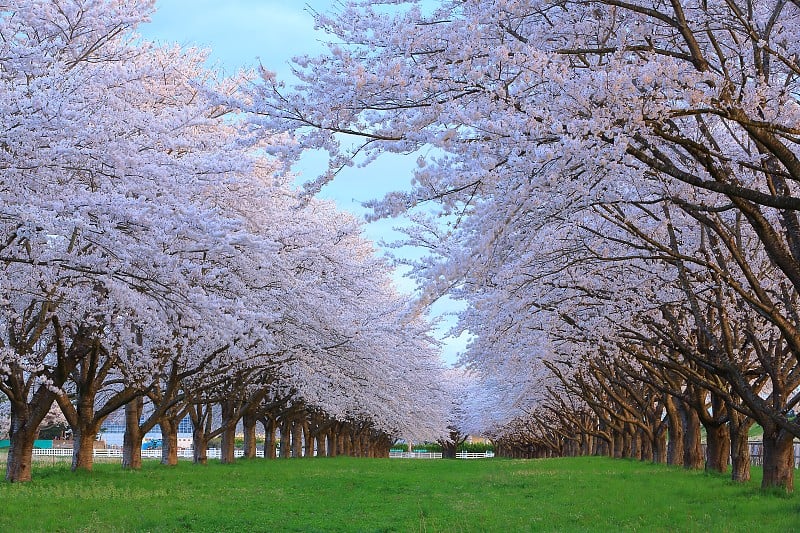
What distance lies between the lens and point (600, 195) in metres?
8.89

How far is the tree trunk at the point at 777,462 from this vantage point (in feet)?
49.0

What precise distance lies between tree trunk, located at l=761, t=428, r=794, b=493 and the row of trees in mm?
7045

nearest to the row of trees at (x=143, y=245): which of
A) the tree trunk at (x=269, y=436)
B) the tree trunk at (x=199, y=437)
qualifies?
the tree trunk at (x=199, y=437)

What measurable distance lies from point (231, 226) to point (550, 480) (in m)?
12.7

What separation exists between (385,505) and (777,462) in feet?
23.0

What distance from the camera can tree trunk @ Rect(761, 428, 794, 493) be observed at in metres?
14.9

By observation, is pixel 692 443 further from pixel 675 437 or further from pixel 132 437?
pixel 132 437

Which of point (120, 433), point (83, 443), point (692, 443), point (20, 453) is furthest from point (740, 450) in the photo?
point (120, 433)

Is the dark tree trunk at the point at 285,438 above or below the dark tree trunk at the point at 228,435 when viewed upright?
below

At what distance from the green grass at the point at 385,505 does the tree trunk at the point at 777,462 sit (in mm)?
442

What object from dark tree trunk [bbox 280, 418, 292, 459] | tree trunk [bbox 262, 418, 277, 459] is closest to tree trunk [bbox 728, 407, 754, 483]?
tree trunk [bbox 262, 418, 277, 459]

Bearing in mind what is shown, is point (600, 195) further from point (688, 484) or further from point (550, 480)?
point (550, 480)

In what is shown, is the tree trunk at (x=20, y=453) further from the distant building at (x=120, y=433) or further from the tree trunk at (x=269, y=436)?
the distant building at (x=120, y=433)

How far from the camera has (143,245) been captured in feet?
35.6
